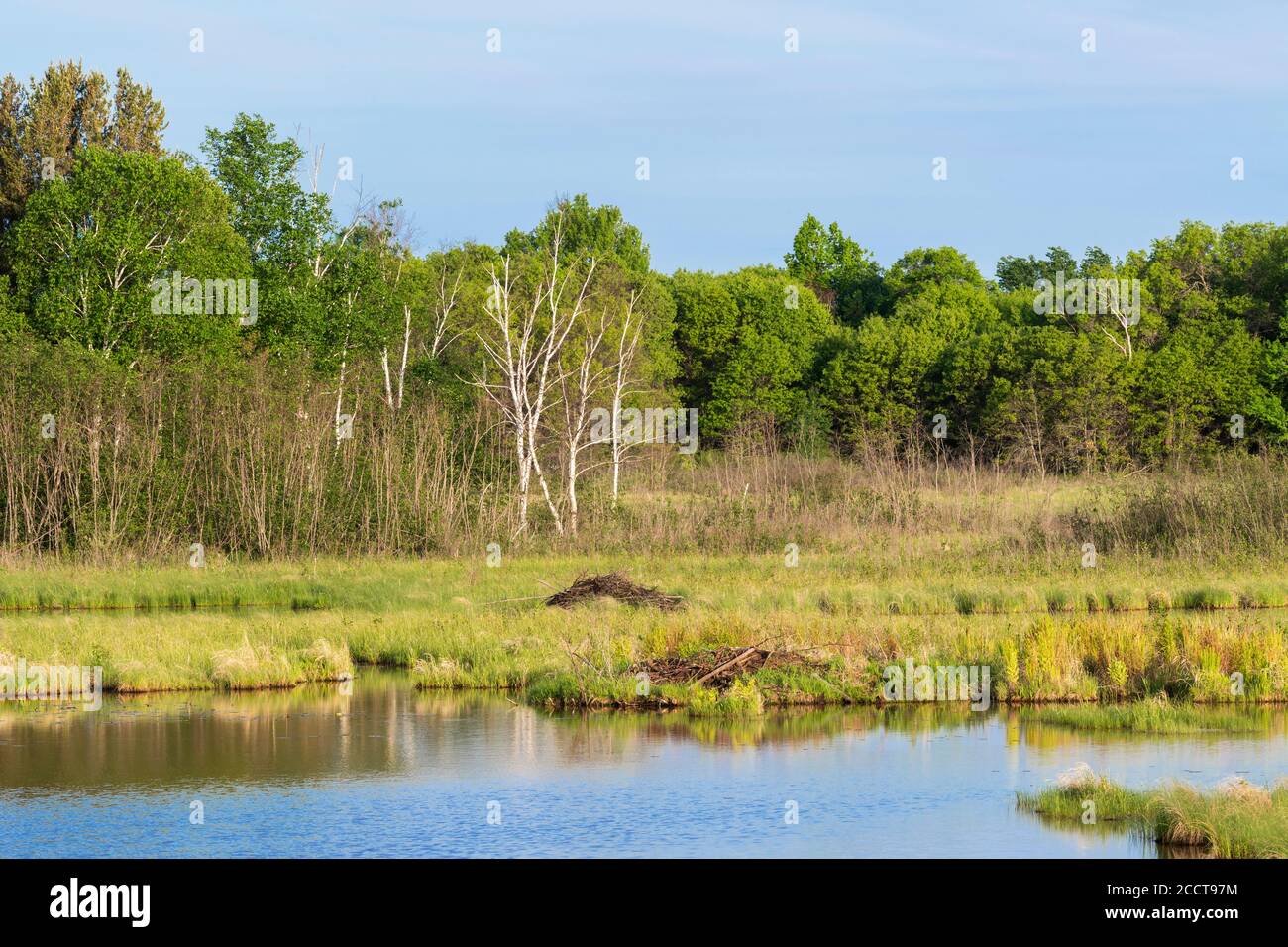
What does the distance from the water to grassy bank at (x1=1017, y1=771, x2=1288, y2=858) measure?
25 cm

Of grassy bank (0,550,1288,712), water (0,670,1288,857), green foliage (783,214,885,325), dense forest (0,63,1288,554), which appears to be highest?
green foliage (783,214,885,325)

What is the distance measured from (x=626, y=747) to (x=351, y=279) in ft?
111

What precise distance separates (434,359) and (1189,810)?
153ft

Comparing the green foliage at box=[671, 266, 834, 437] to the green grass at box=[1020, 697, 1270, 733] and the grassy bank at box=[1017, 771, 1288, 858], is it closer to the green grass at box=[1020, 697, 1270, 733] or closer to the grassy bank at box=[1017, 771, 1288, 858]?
the green grass at box=[1020, 697, 1270, 733]

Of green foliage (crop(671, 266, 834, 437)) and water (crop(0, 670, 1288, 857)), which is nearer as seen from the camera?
water (crop(0, 670, 1288, 857))

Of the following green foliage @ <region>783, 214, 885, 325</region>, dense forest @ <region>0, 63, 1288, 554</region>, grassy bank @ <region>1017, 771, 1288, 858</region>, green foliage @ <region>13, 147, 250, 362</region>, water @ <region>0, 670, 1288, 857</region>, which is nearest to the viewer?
grassy bank @ <region>1017, 771, 1288, 858</region>

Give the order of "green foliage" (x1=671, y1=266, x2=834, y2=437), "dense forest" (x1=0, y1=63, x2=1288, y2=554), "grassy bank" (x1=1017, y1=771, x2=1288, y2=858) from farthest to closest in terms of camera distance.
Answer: "green foliage" (x1=671, y1=266, x2=834, y2=437) → "dense forest" (x1=0, y1=63, x2=1288, y2=554) → "grassy bank" (x1=1017, y1=771, x2=1288, y2=858)

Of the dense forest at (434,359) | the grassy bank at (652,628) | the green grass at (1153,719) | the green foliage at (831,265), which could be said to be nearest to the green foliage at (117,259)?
the dense forest at (434,359)

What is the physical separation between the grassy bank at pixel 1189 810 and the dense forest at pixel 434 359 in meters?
24.8

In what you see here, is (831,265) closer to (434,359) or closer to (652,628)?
(434,359)

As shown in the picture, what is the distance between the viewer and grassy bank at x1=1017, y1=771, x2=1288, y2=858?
1188cm

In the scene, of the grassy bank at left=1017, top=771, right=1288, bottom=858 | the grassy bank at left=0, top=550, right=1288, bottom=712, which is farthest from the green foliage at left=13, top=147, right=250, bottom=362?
the grassy bank at left=1017, top=771, right=1288, bottom=858

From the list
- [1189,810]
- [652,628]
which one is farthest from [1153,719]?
[652,628]
